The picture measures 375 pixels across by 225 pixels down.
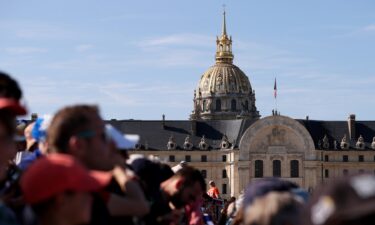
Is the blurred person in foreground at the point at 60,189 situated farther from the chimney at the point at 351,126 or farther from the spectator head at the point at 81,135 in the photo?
the chimney at the point at 351,126

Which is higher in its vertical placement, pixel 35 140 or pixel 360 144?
pixel 35 140

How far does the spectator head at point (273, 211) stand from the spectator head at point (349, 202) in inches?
26.1

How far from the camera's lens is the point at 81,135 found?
195 inches

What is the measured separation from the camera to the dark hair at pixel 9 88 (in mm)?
5496

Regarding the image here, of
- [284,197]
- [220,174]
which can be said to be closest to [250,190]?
[284,197]

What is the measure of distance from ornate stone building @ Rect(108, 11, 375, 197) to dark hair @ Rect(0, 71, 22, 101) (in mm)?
79279

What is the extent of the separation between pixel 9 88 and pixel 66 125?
0.76 meters

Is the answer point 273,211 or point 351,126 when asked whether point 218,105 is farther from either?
point 273,211

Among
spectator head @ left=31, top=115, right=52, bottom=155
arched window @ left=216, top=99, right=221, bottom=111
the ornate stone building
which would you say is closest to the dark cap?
spectator head @ left=31, top=115, right=52, bottom=155

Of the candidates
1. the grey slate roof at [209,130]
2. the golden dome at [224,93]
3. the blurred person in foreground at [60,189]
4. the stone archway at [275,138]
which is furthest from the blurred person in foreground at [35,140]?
the golden dome at [224,93]

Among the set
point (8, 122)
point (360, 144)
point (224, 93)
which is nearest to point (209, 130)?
point (360, 144)

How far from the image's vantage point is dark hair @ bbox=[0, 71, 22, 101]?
550 centimetres

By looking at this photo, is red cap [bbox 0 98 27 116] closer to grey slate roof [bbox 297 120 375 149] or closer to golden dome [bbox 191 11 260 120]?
grey slate roof [bbox 297 120 375 149]

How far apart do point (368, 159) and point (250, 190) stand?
86.4 metres
